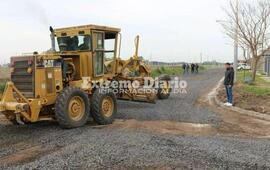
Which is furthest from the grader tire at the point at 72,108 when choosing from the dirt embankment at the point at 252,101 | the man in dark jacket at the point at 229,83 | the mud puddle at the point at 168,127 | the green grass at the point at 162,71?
the green grass at the point at 162,71

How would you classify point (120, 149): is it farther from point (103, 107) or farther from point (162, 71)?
point (162, 71)

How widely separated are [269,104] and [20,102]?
9.06 meters

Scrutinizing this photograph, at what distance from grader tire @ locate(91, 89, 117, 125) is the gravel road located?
34 centimetres

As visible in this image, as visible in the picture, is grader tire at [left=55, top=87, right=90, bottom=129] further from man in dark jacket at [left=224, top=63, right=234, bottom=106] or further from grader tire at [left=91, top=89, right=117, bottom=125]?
man in dark jacket at [left=224, top=63, right=234, bottom=106]

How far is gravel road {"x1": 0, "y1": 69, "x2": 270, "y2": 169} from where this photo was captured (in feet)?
20.4

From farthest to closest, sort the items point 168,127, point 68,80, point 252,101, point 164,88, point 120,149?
point 164,88, point 252,101, point 68,80, point 168,127, point 120,149

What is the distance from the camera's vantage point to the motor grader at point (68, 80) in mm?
8844

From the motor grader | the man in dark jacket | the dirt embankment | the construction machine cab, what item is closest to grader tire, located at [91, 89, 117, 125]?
the motor grader

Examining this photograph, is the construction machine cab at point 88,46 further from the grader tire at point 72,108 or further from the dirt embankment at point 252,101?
the dirt embankment at point 252,101

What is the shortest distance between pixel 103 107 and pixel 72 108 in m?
1.27

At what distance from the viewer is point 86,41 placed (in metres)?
10.7

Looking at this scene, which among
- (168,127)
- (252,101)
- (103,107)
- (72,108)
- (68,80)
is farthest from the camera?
(252,101)

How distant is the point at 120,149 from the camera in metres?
7.11

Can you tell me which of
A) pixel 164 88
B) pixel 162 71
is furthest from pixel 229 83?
pixel 162 71
